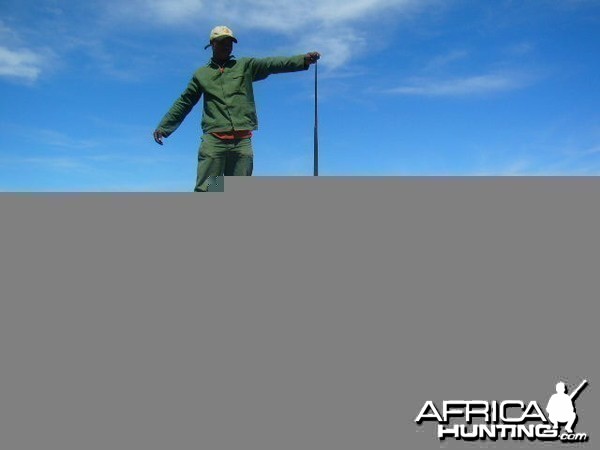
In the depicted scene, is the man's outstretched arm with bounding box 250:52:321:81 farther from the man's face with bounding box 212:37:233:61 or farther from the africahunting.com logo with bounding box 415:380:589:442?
the africahunting.com logo with bounding box 415:380:589:442

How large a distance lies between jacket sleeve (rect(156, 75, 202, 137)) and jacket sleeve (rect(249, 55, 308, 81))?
0.67 metres

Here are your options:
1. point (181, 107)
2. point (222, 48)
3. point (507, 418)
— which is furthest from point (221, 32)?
point (507, 418)

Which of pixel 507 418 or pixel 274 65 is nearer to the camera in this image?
pixel 507 418

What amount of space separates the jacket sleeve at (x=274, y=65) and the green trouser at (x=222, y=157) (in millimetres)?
772

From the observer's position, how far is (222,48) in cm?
602

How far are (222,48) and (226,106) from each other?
697 millimetres

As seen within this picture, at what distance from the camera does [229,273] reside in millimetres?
4625

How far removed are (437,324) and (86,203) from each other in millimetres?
3252

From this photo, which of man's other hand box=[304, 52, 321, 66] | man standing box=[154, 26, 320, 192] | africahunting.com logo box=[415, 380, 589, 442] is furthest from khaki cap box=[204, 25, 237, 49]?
africahunting.com logo box=[415, 380, 589, 442]

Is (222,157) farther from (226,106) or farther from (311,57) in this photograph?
(311,57)

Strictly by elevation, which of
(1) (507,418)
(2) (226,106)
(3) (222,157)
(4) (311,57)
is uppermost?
(4) (311,57)

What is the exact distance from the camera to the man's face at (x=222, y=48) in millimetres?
5988

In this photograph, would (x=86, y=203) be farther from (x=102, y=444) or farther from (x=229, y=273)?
(x=102, y=444)

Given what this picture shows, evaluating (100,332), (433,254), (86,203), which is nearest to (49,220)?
(86,203)
